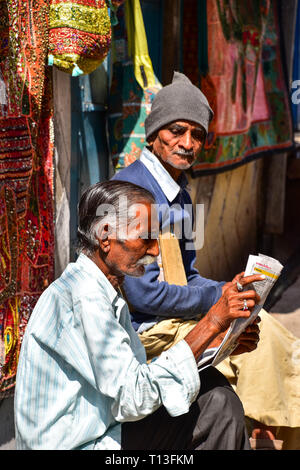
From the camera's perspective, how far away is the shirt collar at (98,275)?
73.6 inches

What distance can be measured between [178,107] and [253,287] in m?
1.18

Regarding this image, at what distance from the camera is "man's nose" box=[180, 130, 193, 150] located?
9.54 ft

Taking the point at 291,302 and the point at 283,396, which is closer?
the point at 283,396

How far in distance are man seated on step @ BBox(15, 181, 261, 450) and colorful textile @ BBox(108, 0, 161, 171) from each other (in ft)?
5.30

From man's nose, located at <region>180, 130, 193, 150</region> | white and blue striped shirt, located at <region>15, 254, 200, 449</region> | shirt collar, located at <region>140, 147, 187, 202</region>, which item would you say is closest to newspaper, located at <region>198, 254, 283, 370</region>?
white and blue striped shirt, located at <region>15, 254, 200, 449</region>

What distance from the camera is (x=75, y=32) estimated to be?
8.68 ft

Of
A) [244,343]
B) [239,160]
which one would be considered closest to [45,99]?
[244,343]

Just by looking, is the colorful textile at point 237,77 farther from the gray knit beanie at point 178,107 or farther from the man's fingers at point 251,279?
the man's fingers at point 251,279

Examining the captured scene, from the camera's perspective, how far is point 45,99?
111 inches

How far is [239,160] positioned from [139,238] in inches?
131

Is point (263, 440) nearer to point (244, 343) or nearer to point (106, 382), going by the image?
point (244, 343)

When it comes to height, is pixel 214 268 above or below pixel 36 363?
below

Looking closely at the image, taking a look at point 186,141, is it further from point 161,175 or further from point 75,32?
point 75,32

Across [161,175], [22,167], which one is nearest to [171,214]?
[161,175]
